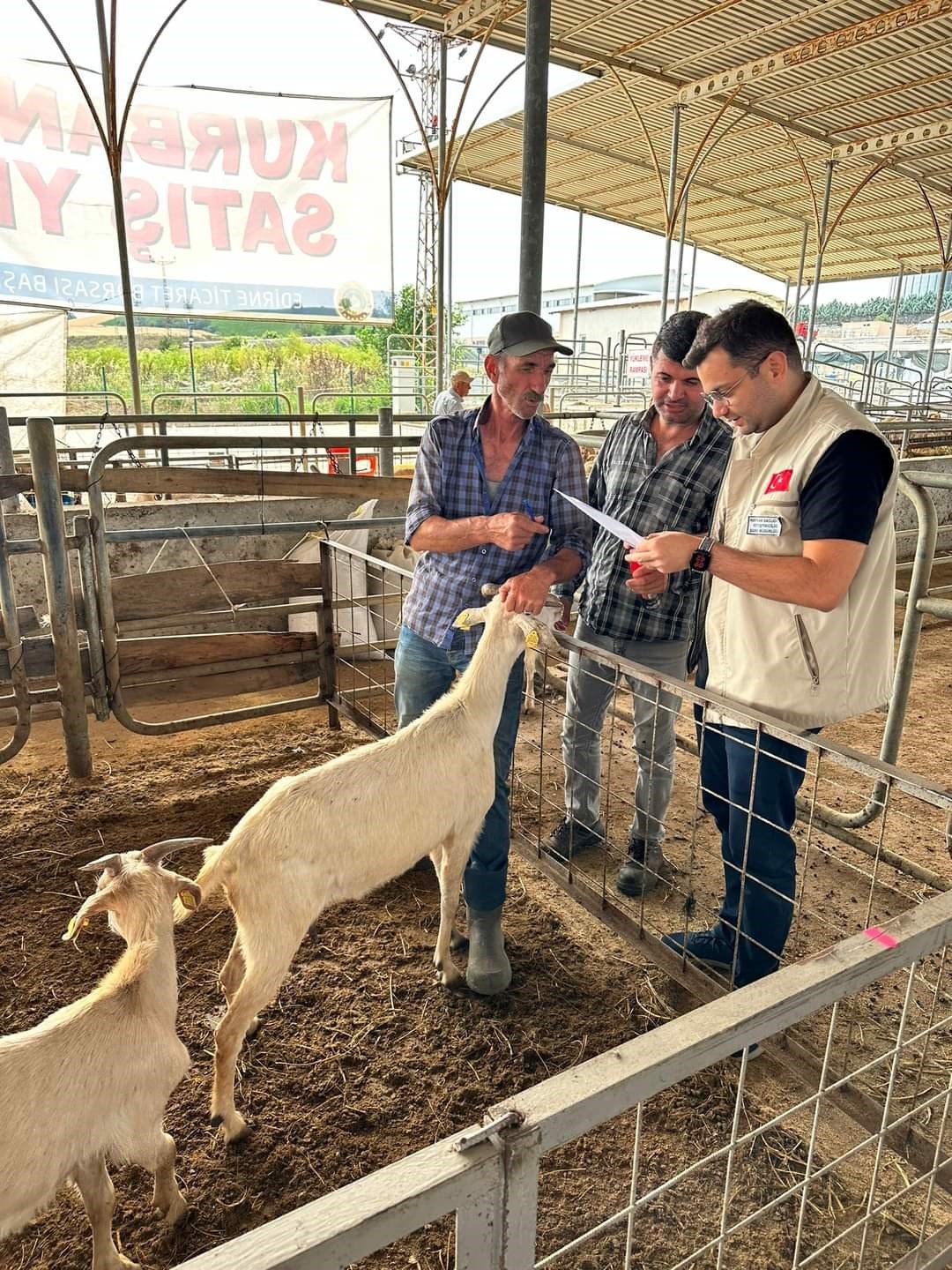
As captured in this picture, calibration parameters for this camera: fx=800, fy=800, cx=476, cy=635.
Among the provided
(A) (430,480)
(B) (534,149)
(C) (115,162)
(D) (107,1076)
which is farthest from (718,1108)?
(C) (115,162)

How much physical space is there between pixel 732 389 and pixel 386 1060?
7.42 feet

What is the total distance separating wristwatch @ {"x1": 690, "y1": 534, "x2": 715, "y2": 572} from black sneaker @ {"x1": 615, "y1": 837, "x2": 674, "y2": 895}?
1.63 meters

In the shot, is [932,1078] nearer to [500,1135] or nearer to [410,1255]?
[410,1255]

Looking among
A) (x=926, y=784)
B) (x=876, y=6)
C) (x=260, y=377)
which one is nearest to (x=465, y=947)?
(x=926, y=784)

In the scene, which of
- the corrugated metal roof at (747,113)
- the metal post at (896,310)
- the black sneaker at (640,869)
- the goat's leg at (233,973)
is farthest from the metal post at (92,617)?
the metal post at (896,310)

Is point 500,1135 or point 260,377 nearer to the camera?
point 500,1135

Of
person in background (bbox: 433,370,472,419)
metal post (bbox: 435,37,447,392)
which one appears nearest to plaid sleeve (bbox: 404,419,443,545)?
person in background (bbox: 433,370,472,419)

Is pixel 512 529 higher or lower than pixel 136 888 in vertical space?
higher

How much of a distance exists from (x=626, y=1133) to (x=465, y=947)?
3.11ft

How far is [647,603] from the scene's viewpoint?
3225 millimetres

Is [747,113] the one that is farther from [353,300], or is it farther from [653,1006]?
[653,1006]

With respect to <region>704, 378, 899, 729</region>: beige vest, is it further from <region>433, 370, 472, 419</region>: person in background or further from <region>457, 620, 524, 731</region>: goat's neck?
<region>433, 370, 472, 419</region>: person in background

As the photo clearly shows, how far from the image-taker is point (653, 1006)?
280 cm

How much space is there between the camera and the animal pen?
862mm
